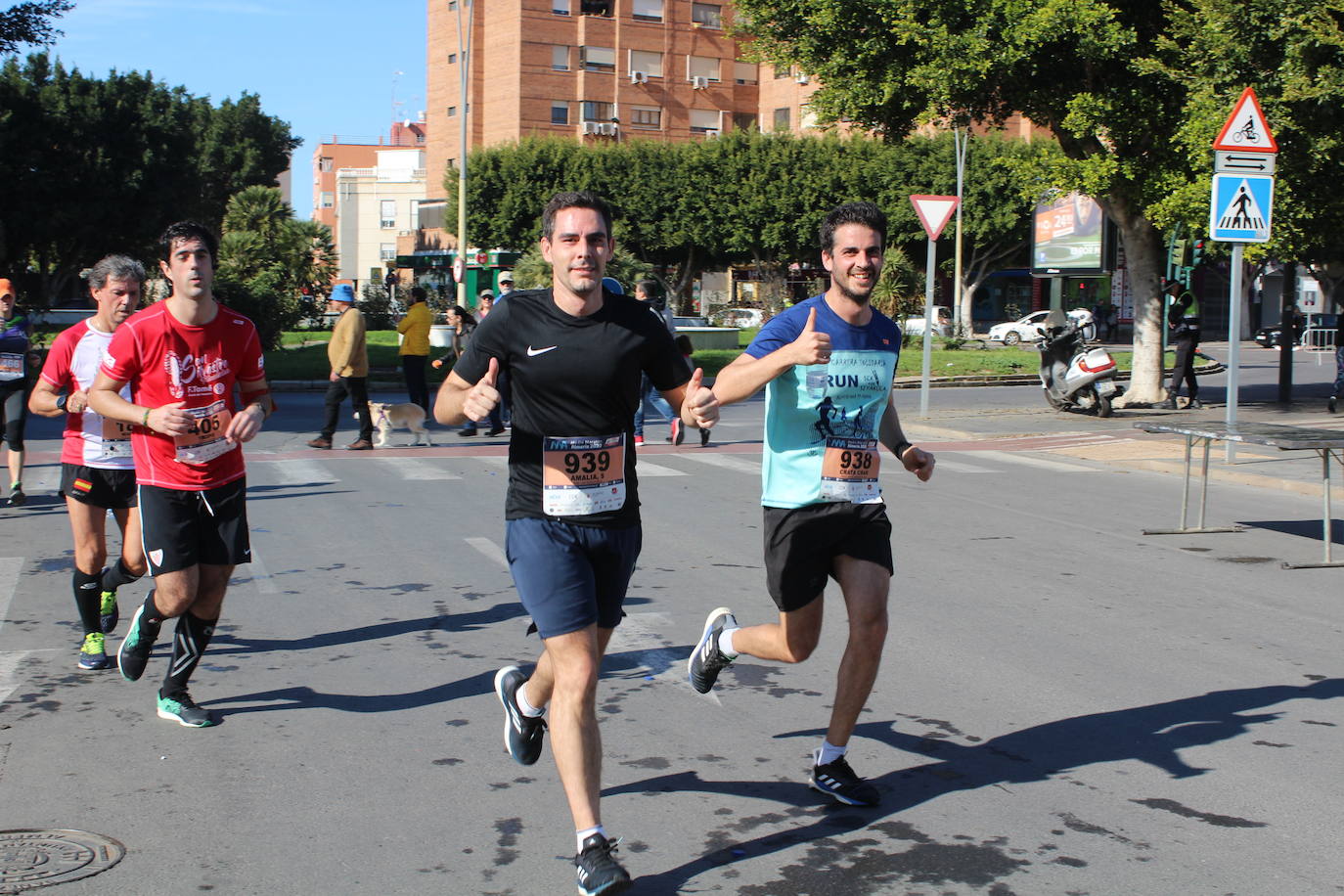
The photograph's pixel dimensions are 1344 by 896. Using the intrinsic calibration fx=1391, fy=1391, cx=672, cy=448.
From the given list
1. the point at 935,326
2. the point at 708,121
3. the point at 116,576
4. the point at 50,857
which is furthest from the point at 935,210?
the point at 708,121

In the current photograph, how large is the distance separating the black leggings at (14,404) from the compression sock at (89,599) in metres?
5.27

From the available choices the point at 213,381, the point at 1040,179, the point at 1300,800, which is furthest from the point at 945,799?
the point at 1040,179

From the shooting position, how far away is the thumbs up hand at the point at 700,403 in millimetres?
3951

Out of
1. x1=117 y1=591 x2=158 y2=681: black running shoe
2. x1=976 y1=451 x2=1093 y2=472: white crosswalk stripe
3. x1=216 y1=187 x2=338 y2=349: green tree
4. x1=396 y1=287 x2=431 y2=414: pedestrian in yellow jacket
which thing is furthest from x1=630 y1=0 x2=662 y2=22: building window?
x1=117 y1=591 x2=158 y2=681: black running shoe

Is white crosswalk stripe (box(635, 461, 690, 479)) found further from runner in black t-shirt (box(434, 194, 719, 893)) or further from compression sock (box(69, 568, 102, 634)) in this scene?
runner in black t-shirt (box(434, 194, 719, 893))

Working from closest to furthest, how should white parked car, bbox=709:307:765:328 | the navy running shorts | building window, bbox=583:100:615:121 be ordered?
the navy running shorts < white parked car, bbox=709:307:765:328 < building window, bbox=583:100:615:121

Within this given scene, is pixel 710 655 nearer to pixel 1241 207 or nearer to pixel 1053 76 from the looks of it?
pixel 1241 207

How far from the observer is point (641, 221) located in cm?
5772

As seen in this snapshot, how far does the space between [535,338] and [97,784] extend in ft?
7.24

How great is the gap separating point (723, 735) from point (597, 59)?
227ft

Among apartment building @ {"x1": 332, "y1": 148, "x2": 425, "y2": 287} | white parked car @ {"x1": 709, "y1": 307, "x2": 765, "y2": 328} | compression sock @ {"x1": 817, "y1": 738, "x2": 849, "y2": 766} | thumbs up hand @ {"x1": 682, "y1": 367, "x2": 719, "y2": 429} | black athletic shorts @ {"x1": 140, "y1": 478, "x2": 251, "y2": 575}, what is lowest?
compression sock @ {"x1": 817, "y1": 738, "x2": 849, "y2": 766}

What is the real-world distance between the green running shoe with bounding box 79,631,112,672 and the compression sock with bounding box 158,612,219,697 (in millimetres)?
1061

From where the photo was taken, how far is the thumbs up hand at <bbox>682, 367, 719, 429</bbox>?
395 centimetres

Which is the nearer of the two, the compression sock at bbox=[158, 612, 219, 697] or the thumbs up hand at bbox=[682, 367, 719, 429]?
the thumbs up hand at bbox=[682, 367, 719, 429]
